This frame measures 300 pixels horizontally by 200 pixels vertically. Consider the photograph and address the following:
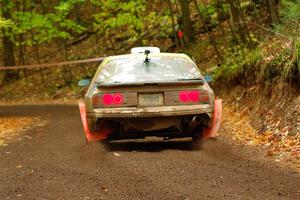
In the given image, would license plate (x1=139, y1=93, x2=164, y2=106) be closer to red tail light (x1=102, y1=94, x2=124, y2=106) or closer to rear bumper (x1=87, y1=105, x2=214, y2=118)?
rear bumper (x1=87, y1=105, x2=214, y2=118)

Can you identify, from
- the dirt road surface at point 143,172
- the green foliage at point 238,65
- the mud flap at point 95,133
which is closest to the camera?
the dirt road surface at point 143,172

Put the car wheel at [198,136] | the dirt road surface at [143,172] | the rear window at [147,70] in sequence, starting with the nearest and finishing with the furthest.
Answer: the dirt road surface at [143,172], the rear window at [147,70], the car wheel at [198,136]

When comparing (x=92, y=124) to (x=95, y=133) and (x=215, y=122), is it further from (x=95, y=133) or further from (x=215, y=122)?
(x=215, y=122)

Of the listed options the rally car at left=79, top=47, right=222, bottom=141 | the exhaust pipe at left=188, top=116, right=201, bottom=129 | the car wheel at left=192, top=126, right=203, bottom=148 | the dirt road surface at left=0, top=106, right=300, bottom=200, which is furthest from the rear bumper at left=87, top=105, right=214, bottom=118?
the car wheel at left=192, top=126, right=203, bottom=148

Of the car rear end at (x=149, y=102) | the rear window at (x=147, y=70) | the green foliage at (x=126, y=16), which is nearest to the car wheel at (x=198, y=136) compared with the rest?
the car rear end at (x=149, y=102)

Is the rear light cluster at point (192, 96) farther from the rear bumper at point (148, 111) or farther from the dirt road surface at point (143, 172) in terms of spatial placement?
the dirt road surface at point (143, 172)

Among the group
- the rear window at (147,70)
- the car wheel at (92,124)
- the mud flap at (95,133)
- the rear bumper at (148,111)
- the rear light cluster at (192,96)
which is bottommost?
the mud flap at (95,133)

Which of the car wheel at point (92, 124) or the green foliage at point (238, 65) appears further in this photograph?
the green foliage at point (238, 65)

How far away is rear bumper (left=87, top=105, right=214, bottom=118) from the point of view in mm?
8500

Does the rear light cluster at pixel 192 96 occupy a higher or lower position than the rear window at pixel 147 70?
lower

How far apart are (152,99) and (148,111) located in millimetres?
222

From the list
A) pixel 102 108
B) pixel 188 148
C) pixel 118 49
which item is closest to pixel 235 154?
pixel 188 148

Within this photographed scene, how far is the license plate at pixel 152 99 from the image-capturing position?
8.58 m

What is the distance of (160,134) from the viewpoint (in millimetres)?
9188
